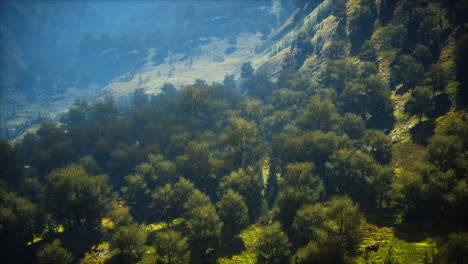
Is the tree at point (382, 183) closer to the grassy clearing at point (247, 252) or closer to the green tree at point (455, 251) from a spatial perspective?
the green tree at point (455, 251)

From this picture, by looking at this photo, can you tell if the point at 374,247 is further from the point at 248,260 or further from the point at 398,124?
the point at 398,124

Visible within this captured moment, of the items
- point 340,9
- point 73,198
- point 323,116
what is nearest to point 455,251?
point 323,116

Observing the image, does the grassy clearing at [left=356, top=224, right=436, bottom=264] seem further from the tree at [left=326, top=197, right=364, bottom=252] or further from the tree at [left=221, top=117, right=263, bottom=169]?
the tree at [left=221, top=117, right=263, bottom=169]

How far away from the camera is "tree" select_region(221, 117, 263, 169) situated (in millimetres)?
97125

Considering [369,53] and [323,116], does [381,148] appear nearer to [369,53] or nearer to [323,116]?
[323,116]

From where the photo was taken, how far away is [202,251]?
60.5 metres

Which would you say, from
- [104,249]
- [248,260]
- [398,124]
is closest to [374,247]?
[248,260]

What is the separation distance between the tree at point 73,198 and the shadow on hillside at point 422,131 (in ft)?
345

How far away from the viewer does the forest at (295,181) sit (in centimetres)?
5334

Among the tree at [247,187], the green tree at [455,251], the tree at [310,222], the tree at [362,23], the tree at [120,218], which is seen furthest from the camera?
the tree at [362,23]

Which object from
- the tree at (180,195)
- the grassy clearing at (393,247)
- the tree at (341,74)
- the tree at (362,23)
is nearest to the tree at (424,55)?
the tree at (341,74)

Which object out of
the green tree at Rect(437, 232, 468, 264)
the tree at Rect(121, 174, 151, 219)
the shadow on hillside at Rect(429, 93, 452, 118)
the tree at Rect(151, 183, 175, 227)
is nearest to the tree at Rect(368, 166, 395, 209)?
the green tree at Rect(437, 232, 468, 264)

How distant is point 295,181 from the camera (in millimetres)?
75375

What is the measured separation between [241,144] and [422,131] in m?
61.9
